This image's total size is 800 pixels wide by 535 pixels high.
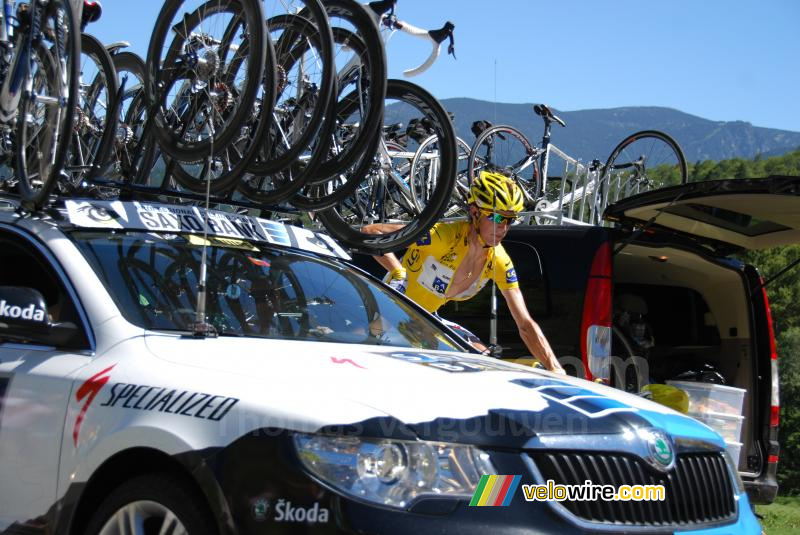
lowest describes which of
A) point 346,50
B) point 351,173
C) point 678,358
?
point 678,358

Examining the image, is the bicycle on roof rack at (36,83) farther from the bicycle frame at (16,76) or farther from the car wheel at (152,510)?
the car wheel at (152,510)

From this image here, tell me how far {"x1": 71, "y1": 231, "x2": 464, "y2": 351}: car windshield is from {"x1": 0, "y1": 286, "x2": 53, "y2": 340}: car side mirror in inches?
10.6

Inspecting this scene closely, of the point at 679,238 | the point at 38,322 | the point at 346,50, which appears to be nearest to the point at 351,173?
the point at 346,50

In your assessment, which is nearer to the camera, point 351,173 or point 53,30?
point 53,30

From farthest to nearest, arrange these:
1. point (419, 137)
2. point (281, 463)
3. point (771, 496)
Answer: point (419, 137), point (771, 496), point (281, 463)

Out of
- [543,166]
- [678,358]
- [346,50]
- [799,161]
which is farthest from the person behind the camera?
[799,161]

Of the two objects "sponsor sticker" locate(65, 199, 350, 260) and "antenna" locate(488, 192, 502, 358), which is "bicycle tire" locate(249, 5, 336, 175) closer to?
"sponsor sticker" locate(65, 199, 350, 260)

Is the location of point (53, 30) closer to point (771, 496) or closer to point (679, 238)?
point (679, 238)

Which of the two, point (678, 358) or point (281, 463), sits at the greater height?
point (281, 463)

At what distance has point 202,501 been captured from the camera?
121 inches

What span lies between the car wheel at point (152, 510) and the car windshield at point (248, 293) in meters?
0.68

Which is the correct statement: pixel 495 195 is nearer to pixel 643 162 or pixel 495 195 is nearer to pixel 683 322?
pixel 683 322

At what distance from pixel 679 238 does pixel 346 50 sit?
2605 mm

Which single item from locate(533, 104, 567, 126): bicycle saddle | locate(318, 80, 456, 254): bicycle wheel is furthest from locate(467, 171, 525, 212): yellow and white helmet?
locate(533, 104, 567, 126): bicycle saddle
